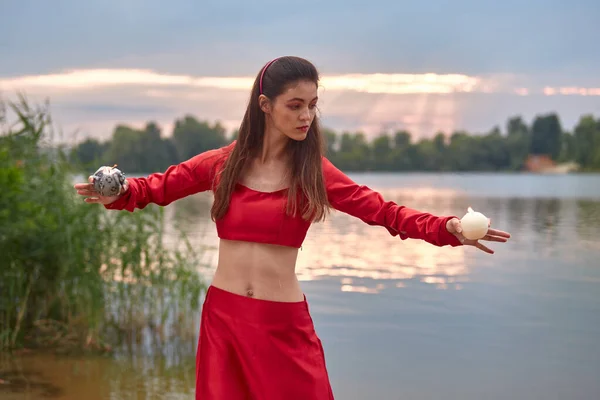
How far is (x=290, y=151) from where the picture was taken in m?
2.97

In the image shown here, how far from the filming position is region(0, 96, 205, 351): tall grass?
5.77 metres

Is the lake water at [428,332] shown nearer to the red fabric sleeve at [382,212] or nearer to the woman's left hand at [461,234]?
the red fabric sleeve at [382,212]

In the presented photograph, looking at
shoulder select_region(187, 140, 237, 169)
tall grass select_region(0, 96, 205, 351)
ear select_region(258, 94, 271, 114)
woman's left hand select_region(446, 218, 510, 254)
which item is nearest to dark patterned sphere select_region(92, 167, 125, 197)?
shoulder select_region(187, 140, 237, 169)

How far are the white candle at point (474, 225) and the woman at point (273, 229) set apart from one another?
1.6 inches

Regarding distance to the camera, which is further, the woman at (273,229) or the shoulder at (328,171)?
the shoulder at (328,171)

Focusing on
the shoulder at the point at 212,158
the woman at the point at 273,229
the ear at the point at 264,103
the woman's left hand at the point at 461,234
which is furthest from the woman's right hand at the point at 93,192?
the woman's left hand at the point at 461,234

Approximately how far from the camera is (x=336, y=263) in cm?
1411

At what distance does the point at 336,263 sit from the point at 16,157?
8.51 metres

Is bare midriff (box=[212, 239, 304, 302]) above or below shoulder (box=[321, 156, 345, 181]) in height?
below

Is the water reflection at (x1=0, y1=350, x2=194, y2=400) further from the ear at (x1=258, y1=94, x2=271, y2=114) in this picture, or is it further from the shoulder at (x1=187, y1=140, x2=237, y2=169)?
the ear at (x1=258, y1=94, x2=271, y2=114)

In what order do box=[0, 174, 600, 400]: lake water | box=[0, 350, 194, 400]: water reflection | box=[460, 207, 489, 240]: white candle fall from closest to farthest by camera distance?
box=[460, 207, 489, 240]: white candle → box=[0, 350, 194, 400]: water reflection → box=[0, 174, 600, 400]: lake water

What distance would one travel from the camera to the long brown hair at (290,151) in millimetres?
2830

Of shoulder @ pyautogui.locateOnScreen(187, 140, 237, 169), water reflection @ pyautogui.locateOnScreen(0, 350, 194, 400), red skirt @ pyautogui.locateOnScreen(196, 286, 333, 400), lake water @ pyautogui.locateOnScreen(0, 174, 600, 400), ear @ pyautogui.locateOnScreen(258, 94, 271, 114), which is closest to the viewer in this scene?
red skirt @ pyautogui.locateOnScreen(196, 286, 333, 400)

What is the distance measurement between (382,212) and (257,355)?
689 millimetres
